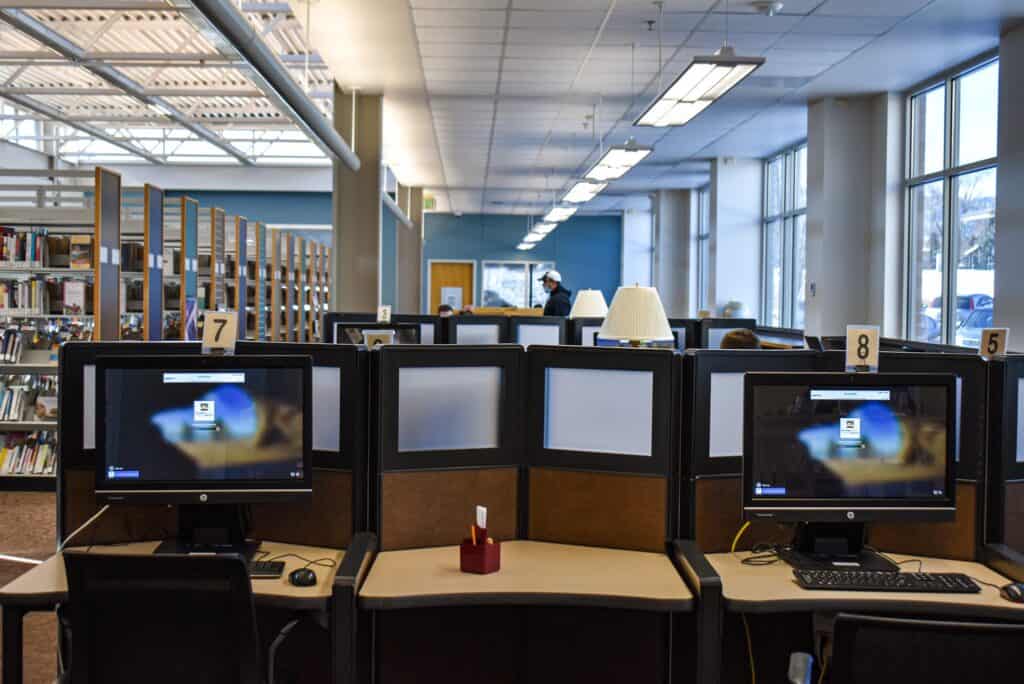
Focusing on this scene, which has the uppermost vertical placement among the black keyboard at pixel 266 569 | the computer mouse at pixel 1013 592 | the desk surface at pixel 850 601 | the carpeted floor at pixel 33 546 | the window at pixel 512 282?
the window at pixel 512 282

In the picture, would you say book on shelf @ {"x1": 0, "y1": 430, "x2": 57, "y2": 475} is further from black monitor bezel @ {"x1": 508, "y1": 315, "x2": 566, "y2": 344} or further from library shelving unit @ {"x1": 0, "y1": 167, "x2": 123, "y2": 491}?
black monitor bezel @ {"x1": 508, "y1": 315, "x2": 566, "y2": 344}

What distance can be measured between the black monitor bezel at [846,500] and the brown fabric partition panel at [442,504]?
0.72 metres

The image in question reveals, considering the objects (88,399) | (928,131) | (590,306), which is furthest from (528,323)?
(928,131)

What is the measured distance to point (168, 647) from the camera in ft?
6.48

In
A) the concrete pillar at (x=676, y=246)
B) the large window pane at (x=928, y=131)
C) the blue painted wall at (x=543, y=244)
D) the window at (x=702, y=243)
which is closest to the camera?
the large window pane at (x=928, y=131)

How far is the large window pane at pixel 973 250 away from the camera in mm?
7613

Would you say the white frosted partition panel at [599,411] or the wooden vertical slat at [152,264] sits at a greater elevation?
the wooden vertical slat at [152,264]

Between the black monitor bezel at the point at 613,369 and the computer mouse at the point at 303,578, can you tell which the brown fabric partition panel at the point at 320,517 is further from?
the black monitor bezel at the point at 613,369

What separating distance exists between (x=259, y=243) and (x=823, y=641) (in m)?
8.45

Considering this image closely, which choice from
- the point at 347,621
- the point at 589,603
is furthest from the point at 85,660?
the point at 589,603

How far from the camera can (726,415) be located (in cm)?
272

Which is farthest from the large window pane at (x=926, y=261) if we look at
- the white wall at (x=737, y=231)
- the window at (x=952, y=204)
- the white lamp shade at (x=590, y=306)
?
the white wall at (x=737, y=231)

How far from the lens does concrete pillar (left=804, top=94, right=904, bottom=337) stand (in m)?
8.97

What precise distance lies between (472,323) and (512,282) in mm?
14432
